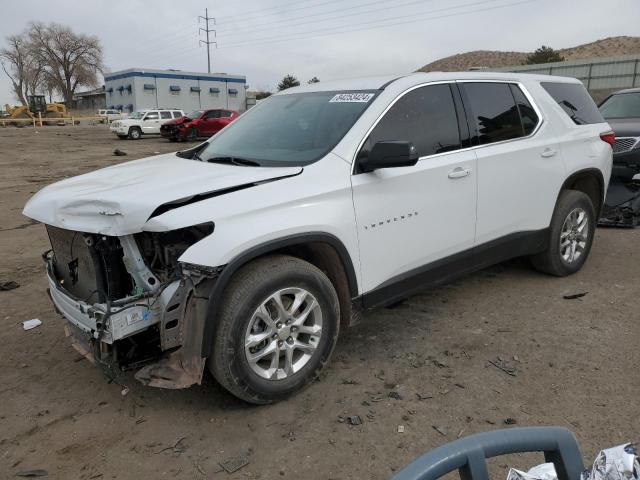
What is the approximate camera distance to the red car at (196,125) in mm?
25594

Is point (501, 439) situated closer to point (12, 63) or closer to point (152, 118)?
point (152, 118)

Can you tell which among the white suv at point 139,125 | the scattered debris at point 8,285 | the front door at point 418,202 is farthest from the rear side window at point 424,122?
the white suv at point 139,125

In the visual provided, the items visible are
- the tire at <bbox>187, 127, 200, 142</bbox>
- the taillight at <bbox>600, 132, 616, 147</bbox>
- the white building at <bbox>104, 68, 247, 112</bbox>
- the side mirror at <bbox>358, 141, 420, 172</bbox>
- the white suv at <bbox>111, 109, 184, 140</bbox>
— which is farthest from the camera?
the white building at <bbox>104, 68, 247, 112</bbox>

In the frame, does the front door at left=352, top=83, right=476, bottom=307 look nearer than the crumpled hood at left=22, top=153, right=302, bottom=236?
No

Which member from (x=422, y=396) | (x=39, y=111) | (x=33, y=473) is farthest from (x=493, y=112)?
(x=39, y=111)

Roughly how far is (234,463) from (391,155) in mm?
1889

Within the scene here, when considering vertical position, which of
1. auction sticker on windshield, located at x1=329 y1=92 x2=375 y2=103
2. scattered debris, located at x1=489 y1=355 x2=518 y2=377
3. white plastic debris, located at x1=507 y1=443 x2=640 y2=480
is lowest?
scattered debris, located at x1=489 y1=355 x2=518 y2=377

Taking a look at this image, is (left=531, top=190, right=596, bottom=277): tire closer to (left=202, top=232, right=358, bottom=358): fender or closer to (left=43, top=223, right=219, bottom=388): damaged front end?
(left=202, top=232, right=358, bottom=358): fender

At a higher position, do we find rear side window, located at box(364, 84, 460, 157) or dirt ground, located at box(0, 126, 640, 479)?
rear side window, located at box(364, 84, 460, 157)

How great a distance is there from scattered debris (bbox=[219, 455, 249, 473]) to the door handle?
90.6 inches

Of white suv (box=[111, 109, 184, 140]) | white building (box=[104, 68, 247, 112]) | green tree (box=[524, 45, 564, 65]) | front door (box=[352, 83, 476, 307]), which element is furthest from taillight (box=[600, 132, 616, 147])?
white building (box=[104, 68, 247, 112])

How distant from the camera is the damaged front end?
8.86ft

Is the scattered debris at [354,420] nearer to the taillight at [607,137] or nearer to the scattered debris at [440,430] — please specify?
the scattered debris at [440,430]

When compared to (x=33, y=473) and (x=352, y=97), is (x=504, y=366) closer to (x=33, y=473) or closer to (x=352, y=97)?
(x=352, y=97)
